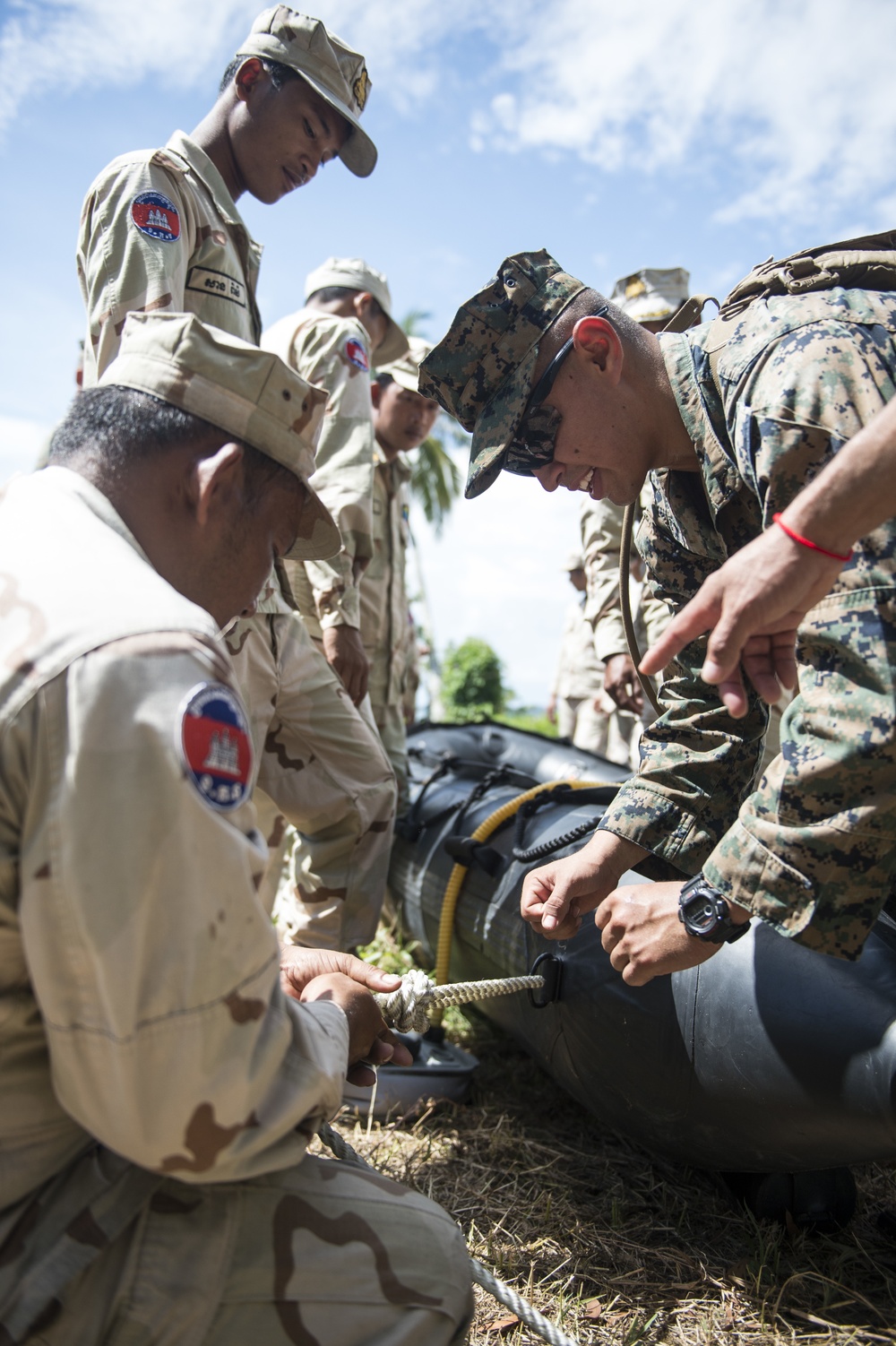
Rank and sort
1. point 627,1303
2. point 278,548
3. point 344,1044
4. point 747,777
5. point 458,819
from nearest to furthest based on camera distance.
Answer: point 344,1044 → point 278,548 → point 627,1303 → point 747,777 → point 458,819

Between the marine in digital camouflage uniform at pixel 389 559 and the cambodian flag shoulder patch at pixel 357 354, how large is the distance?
74 cm

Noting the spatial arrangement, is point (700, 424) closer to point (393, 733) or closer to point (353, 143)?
point (353, 143)

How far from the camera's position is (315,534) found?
2.13 metres

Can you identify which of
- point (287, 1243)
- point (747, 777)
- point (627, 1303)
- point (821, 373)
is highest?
point (821, 373)

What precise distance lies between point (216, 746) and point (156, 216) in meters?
2.17

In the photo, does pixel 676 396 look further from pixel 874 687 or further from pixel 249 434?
pixel 249 434

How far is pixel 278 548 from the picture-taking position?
1728 millimetres

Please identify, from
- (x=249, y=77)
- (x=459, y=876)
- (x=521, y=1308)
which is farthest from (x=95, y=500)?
(x=249, y=77)

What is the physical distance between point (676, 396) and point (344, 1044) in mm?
1462

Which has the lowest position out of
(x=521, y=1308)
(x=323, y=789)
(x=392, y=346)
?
(x=521, y=1308)

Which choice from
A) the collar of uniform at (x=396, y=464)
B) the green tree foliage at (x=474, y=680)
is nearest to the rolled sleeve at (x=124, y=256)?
the collar of uniform at (x=396, y=464)

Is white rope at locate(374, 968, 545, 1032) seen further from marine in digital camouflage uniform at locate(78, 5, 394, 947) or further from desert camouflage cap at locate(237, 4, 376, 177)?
desert camouflage cap at locate(237, 4, 376, 177)

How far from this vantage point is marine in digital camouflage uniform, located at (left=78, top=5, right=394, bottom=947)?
2973mm

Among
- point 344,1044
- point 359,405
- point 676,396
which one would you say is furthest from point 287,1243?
point 359,405
